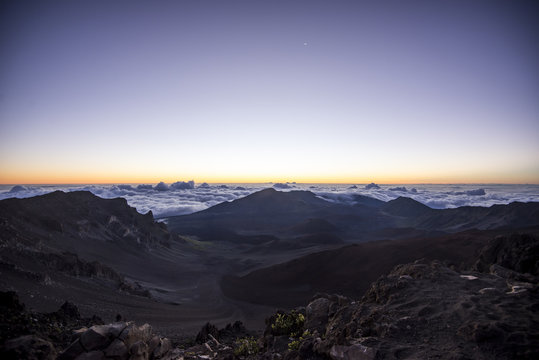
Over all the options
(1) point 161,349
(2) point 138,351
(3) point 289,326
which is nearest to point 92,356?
(2) point 138,351

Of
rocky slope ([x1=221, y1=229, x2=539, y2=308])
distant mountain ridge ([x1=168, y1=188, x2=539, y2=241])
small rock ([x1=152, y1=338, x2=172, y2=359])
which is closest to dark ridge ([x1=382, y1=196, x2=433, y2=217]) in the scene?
distant mountain ridge ([x1=168, y1=188, x2=539, y2=241])

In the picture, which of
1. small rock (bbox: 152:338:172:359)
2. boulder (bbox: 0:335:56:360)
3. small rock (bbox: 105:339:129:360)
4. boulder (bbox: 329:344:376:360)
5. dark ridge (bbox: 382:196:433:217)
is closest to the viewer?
boulder (bbox: 0:335:56:360)

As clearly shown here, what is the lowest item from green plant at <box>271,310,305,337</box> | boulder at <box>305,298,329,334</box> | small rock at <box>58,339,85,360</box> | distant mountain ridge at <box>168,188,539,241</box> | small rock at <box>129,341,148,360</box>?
distant mountain ridge at <box>168,188,539,241</box>

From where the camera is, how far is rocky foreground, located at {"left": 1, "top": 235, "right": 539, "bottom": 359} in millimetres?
5043

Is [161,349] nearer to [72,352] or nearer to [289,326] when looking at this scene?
[72,352]

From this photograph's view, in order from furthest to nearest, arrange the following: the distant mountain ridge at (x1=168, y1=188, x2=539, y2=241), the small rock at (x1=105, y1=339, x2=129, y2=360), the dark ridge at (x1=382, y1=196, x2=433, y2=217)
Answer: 1. the dark ridge at (x1=382, y1=196, x2=433, y2=217)
2. the distant mountain ridge at (x1=168, y1=188, x2=539, y2=241)
3. the small rock at (x1=105, y1=339, x2=129, y2=360)

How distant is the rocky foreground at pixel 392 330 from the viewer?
5.04 m

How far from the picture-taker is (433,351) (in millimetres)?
5102

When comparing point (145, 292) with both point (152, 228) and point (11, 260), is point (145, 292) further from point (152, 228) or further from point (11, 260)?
point (152, 228)

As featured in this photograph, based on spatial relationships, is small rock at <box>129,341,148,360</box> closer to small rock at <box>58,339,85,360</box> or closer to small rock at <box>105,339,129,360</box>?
small rock at <box>105,339,129,360</box>

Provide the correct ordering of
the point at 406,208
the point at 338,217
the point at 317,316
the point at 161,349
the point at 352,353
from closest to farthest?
the point at 352,353, the point at 161,349, the point at 317,316, the point at 338,217, the point at 406,208

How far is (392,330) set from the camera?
5.98m

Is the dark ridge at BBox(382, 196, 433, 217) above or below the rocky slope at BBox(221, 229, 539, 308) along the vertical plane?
below

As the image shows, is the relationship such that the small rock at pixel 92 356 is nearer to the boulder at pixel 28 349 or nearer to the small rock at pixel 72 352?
the small rock at pixel 72 352
